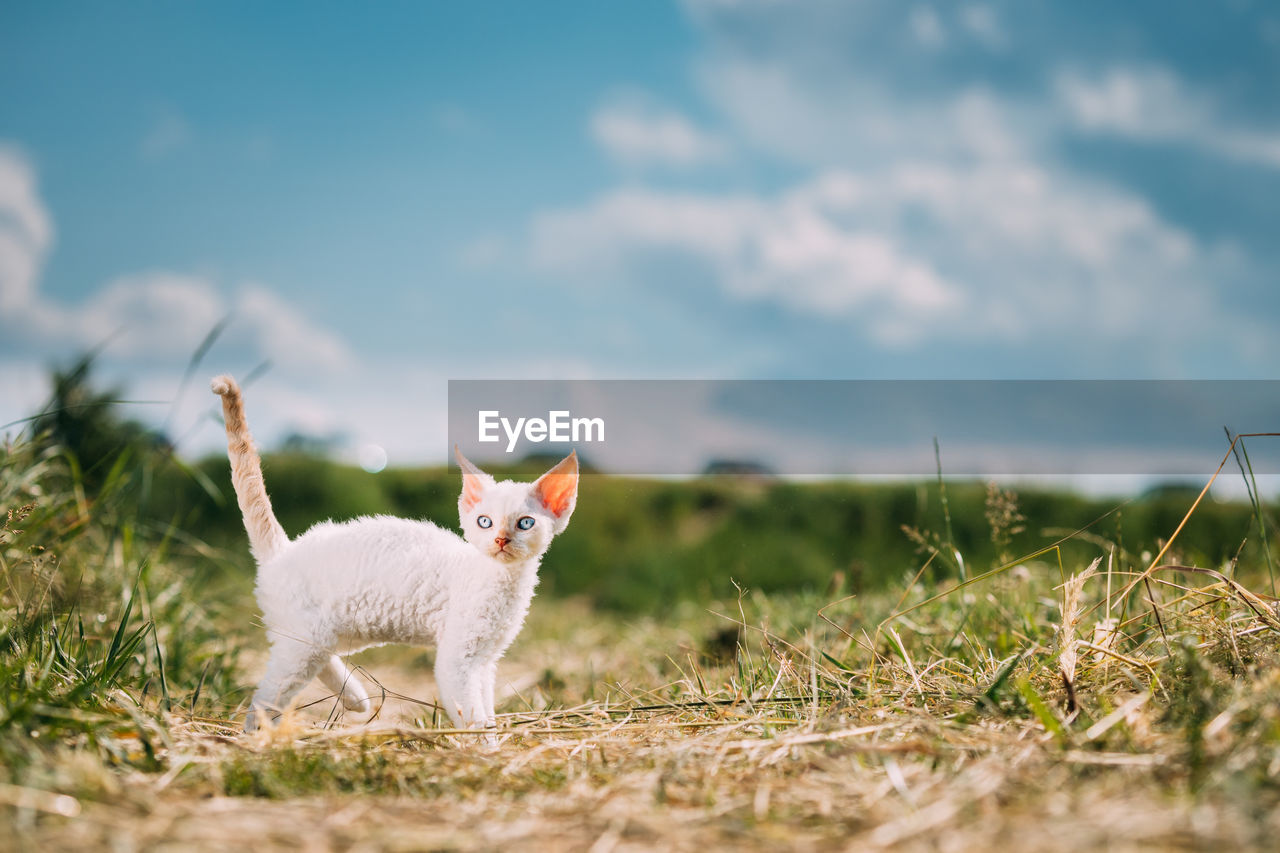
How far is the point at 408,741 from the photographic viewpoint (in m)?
1.56

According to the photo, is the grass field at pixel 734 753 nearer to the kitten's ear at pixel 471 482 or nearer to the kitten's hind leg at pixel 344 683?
the kitten's hind leg at pixel 344 683

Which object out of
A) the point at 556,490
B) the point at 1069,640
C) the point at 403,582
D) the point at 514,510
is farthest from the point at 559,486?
the point at 1069,640

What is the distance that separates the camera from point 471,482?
1951 millimetres

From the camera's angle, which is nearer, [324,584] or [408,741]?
[408,741]

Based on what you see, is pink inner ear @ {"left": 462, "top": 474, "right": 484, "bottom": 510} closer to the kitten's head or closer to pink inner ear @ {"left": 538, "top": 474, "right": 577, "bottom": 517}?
the kitten's head

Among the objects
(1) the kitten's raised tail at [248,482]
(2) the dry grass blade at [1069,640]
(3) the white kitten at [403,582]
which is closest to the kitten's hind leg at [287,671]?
(3) the white kitten at [403,582]

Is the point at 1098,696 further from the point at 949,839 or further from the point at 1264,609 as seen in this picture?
the point at 949,839

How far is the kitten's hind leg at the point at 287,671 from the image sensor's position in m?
1.79

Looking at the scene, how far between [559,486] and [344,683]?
72 centimetres

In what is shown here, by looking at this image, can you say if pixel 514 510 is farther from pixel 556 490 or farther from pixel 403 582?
pixel 403 582

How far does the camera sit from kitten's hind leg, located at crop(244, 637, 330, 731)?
5.86 feet

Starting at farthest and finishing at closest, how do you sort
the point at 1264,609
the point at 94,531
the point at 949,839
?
1. the point at 94,531
2. the point at 1264,609
3. the point at 949,839

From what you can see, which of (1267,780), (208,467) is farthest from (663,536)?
(1267,780)

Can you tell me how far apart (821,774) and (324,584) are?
1.18m
